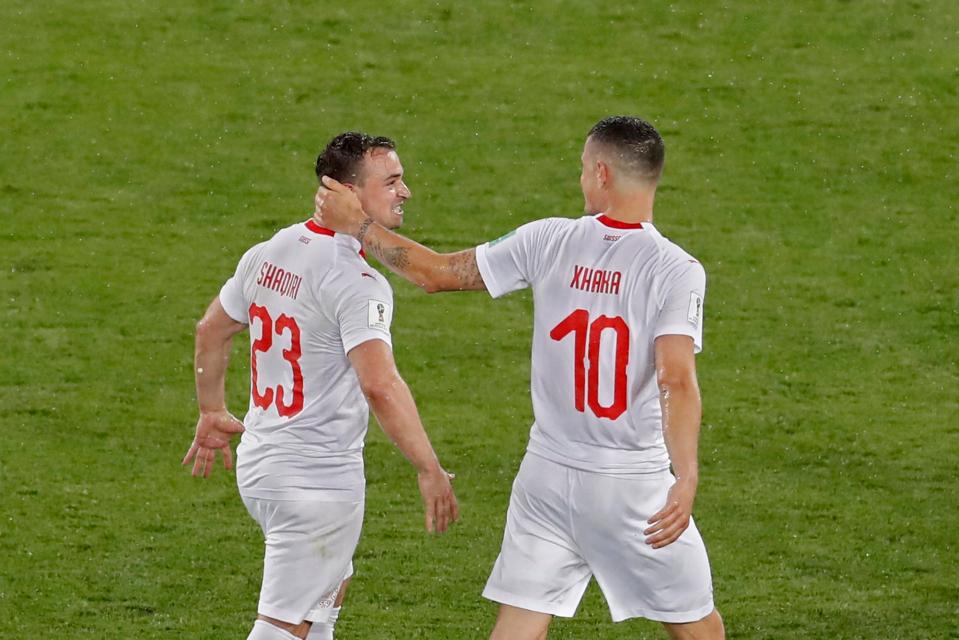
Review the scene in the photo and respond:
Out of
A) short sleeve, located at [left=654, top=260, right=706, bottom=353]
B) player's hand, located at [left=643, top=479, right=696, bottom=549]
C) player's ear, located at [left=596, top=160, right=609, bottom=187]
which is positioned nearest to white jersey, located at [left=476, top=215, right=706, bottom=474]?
short sleeve, located at [left=654, top=260, right=706, bottom=353]

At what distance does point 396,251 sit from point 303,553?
45.6 inches

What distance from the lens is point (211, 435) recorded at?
648 centimetres

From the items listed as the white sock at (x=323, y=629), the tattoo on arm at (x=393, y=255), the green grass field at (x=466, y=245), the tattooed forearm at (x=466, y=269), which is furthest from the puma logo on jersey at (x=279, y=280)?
the green grass field at (x=466, y=245)

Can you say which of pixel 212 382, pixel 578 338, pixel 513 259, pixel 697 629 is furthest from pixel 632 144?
pixel 212 382

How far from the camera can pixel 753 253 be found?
14172mm

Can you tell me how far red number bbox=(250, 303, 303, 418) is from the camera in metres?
5.77

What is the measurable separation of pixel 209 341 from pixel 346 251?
31.7 inches

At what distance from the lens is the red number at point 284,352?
18.9 ft

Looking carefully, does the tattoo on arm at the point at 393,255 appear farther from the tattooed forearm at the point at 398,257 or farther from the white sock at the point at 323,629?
the white sock at the point at 323,629

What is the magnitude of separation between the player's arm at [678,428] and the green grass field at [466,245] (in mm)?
2877

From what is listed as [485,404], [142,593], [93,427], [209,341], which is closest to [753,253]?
[485,404]

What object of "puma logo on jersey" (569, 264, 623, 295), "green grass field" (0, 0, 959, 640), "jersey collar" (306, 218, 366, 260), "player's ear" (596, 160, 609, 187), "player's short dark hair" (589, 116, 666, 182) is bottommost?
"green grass field" (0, 0, 959, 640)

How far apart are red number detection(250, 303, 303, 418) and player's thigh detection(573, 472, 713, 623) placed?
1.13 metres

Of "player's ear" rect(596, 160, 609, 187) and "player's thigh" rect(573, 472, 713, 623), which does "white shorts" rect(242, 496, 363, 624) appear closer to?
"player's thigh" rect(573, 472, 713, 623)
